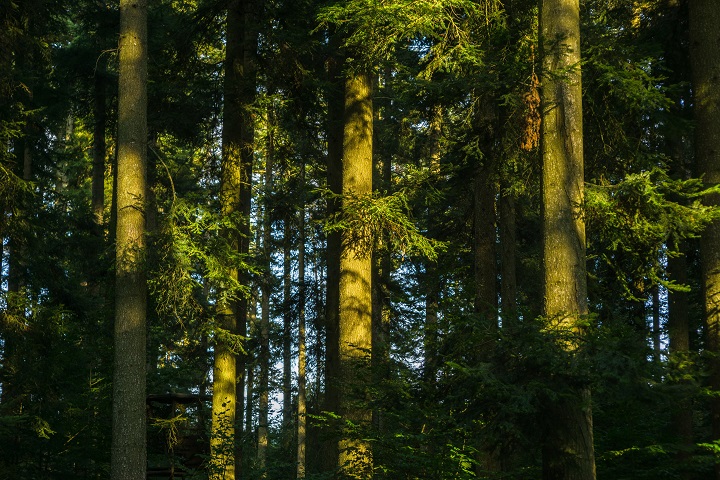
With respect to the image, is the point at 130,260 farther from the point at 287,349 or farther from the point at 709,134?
the point at 287,349

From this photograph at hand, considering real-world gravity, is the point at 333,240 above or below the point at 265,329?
above

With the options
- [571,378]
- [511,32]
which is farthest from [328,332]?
[571,378]

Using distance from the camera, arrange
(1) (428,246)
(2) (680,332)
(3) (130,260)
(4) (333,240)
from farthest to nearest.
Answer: (4) (333,240)
(2) (680,332)
(1) (428,246)
(3) (130,260)

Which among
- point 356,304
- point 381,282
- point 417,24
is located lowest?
point 356,304

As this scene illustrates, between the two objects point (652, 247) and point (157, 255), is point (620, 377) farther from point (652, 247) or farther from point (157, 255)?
point (157, 255)

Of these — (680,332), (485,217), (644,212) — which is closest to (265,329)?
(485,217)

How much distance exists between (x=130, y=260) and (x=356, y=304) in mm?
3368

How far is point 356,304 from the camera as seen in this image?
11961 millimetres

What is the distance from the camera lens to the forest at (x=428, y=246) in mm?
8562

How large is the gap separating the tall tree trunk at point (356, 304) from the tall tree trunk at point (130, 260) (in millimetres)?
2872

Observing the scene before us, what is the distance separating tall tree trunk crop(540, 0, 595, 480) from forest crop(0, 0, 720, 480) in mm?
26

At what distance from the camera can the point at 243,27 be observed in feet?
46.6

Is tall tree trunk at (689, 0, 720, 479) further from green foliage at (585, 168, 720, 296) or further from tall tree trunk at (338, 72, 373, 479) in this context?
tall tree trunk at (338, 72, 373, 479)

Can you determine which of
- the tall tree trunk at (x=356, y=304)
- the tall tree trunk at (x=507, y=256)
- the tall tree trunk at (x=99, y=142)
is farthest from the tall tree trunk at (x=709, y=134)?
the tall tree trunk at (x=99, y=142)
